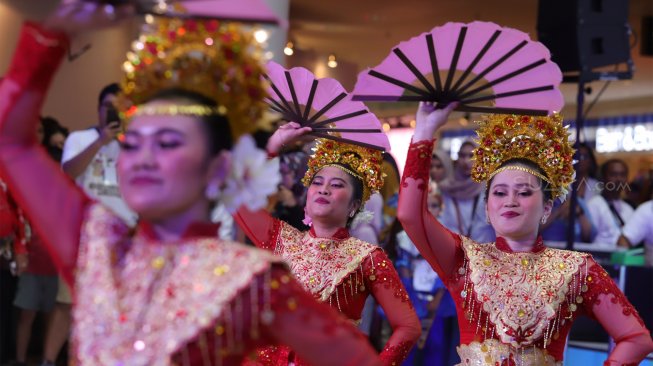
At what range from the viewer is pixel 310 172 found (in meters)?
3.90

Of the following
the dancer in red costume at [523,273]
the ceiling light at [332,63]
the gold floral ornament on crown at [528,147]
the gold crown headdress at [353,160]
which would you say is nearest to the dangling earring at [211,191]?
the dancer in red costume at [523,273]

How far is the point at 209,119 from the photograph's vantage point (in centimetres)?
187

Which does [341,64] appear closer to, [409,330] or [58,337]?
[58,337]

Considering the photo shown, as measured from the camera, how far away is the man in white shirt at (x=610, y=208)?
6582 mm

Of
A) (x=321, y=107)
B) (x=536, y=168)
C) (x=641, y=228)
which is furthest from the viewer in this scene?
(x=641, y=228)

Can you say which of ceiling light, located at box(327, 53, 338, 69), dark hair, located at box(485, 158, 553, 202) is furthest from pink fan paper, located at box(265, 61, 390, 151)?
ceiling light, located at box(327, 53, 338, 69)

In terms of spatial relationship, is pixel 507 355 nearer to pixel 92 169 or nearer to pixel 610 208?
pixel 92 169

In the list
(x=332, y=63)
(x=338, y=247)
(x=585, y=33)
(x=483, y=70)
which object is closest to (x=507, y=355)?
(x=338, y=247)

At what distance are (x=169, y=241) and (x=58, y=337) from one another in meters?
3.52

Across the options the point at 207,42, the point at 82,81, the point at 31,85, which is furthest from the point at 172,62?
the point at 82,81

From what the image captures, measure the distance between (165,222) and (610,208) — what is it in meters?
5.36

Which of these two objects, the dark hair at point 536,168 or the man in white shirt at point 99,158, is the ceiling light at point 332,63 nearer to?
the man in white shirt at point 99,158

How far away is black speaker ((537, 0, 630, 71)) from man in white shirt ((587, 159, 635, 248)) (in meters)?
1.08

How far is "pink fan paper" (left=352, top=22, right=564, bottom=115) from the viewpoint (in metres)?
2.77
